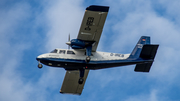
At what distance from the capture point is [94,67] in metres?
37.3

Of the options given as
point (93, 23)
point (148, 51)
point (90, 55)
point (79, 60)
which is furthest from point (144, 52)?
point (79, 60)

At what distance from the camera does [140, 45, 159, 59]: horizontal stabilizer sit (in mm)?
35938

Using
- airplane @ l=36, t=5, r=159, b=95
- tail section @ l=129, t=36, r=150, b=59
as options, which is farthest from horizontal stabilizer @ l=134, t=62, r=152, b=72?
tail section @ l=129, t=36, r=150, b=59

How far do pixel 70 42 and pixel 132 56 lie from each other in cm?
764

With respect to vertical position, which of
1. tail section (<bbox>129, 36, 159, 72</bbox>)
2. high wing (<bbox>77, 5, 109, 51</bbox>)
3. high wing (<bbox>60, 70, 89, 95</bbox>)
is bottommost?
high wing (<bbox>60, 70, 89, 95</bbox>)

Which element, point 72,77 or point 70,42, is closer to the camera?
point 70,42

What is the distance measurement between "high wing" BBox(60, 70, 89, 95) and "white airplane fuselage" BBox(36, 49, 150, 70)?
4790mm

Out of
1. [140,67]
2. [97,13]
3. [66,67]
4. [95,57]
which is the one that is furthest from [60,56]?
[140,67]

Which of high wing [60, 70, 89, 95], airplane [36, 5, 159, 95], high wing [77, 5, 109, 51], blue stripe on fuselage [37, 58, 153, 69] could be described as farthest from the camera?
high wing [60, 70, 89, 95]

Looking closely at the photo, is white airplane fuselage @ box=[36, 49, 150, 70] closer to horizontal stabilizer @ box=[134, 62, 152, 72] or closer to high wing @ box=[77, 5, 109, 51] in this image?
horizontal stabilizer @ box=[134, 62, 152, 72]

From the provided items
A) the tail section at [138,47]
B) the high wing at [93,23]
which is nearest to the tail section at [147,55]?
the tail section at [138,47]

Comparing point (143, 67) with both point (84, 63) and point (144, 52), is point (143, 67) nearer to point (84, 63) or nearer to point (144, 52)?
point (144, 52)

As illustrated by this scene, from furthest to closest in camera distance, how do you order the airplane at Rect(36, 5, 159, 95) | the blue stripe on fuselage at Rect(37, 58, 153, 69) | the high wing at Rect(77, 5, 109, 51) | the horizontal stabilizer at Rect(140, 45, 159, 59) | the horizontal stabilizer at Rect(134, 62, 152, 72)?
the horizontal stabilizer at Rect(134, 62, 152, 72)
the blue stripe on fuselage at Rect(37, 58, 153, 69)
the horizontal stabilizer at Rect(140, 45, 159, 59)
the airplane at Rect(36, 5, 159, 95)
the high wing at Rect(77, 5, 109, 51)

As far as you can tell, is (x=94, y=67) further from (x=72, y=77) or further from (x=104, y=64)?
(x=72, y=77)
